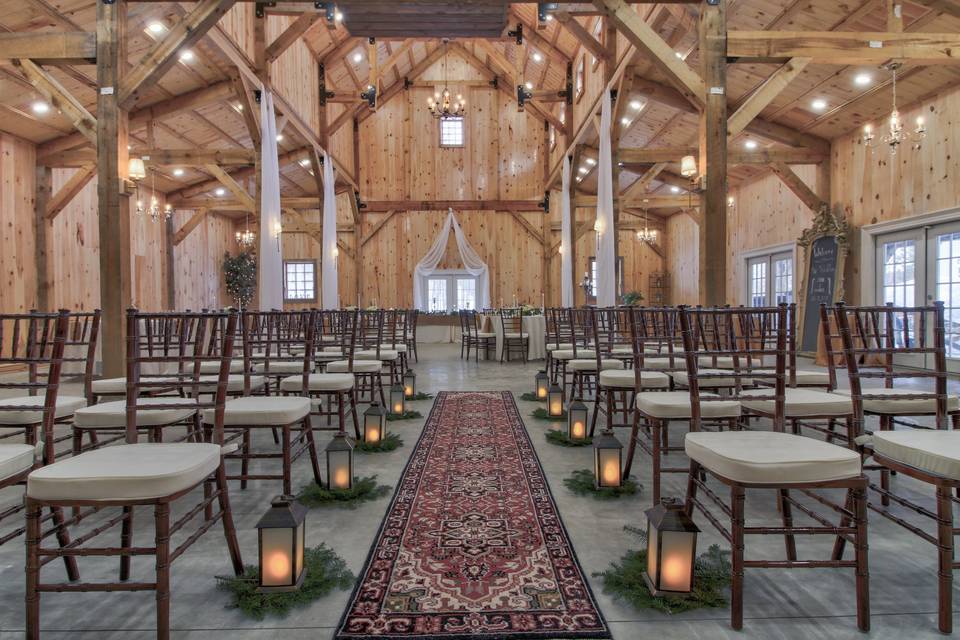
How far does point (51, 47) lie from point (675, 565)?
20.0 feet

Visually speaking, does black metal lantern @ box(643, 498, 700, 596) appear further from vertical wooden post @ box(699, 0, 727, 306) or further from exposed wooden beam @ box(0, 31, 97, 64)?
exposed wooden beam @ box(0, 31, 97, 64)

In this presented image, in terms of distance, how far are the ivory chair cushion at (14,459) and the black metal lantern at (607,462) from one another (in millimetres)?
2082

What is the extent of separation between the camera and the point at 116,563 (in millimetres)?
1746

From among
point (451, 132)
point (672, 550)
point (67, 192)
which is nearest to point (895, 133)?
point (672, 550)

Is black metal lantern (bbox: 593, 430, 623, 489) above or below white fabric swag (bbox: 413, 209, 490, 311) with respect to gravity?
below

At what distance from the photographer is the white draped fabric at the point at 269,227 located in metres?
5.67

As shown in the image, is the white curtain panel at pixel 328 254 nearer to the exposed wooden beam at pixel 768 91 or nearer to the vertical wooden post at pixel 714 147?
the vertical wooden post at pixel 714 147

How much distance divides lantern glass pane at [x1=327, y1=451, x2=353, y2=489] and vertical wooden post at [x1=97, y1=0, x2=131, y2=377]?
3.22 meters

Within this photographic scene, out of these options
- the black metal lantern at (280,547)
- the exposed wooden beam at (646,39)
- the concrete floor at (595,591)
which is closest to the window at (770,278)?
the exposed wooden beam at (646,39)

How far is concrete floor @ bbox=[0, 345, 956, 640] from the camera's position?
1.39 meters

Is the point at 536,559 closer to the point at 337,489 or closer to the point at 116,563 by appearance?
the point at 337,489

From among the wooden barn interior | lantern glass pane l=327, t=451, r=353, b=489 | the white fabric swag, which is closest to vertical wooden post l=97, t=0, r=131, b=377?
the wooden barn interior

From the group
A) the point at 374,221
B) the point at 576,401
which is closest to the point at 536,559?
the point at 576,401

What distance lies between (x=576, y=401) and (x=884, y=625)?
82.8 inches
